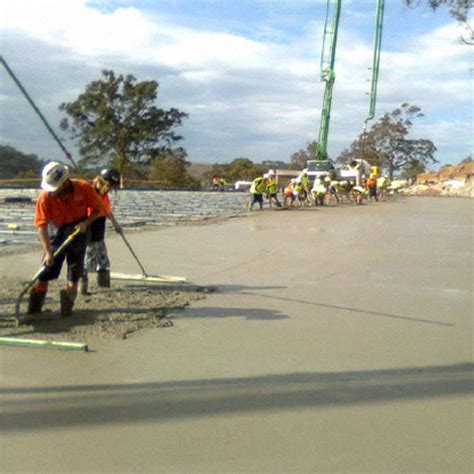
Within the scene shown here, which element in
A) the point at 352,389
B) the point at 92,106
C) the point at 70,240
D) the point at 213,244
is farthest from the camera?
the point at 92,106

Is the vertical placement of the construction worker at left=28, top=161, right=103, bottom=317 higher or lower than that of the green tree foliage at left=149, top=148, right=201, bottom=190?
lower

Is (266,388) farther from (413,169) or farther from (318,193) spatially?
(413,169)

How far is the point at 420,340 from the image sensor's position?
18.4 ft

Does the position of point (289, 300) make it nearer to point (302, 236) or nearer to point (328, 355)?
point (328, 355)

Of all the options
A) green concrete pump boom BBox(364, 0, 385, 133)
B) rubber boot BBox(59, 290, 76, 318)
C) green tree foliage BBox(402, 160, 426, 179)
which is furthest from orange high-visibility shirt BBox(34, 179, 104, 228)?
green tree foliage BBox(402, 160, 426, 179)

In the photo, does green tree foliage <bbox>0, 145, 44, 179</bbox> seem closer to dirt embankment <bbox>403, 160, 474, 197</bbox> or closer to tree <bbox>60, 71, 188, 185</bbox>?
tree <bbox>60, 71, 188, 185</bbox>

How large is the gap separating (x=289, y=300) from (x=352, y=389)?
9.21ft

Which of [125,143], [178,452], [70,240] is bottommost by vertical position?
[178,452]

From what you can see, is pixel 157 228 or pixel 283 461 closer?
pixel 283 461

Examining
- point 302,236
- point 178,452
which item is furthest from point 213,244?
point 178,452

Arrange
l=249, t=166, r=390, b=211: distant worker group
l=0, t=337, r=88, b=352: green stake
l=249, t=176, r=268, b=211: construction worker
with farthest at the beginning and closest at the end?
l=249, t=166, r=390, b=211: distant worker group, l=249, t=176, r=268, b=211: construction worker, l=0, t=337, r=88, b=352: green stake

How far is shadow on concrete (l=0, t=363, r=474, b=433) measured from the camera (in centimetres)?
380

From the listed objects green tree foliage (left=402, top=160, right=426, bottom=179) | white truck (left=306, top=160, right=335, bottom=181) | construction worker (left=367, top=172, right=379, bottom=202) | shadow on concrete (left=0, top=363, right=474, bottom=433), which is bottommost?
shadow on concrete (left=0, top=363, right=474, bottom=433)

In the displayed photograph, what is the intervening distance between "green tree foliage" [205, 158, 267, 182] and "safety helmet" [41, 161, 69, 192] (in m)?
59.9
